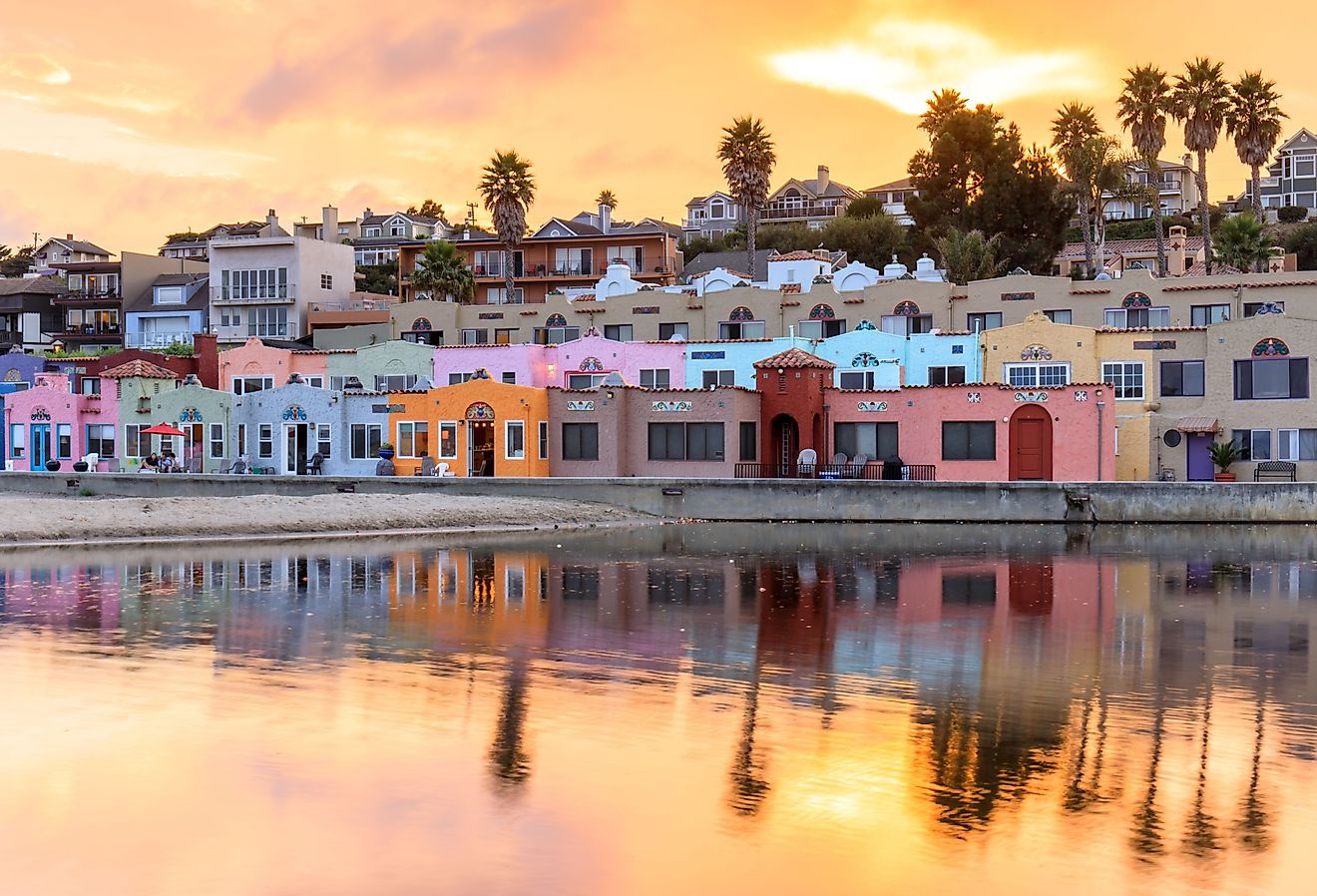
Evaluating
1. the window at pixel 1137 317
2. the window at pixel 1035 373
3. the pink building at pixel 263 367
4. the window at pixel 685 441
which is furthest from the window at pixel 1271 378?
the pink building at pixel 263 367

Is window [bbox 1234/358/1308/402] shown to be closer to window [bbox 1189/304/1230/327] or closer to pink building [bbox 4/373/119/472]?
window [bbox 1189/304/1230/327]

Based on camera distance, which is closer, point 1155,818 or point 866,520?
point 1155,818

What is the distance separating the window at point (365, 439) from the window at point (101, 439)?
14536 mm

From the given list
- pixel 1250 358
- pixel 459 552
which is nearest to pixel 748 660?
pixel 459 552

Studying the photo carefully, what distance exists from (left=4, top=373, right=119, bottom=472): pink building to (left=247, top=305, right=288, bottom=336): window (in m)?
35.0

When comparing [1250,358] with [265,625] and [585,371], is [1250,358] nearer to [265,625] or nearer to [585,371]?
[585,371]

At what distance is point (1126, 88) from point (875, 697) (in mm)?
88364

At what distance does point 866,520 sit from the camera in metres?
54.4

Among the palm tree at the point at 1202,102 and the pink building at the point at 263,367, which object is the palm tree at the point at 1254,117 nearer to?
the palm tree at the point at 1202,102

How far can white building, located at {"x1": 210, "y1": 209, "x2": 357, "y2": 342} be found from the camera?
112m

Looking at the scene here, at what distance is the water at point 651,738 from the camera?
1340cm

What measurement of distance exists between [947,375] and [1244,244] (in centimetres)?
3116

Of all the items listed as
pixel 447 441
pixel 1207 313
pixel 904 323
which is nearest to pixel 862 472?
pixel 447 441

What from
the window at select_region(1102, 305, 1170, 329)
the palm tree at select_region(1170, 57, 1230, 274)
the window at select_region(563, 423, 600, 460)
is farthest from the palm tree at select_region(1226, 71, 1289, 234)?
the window at select_region(563, 423, 600, 460)
